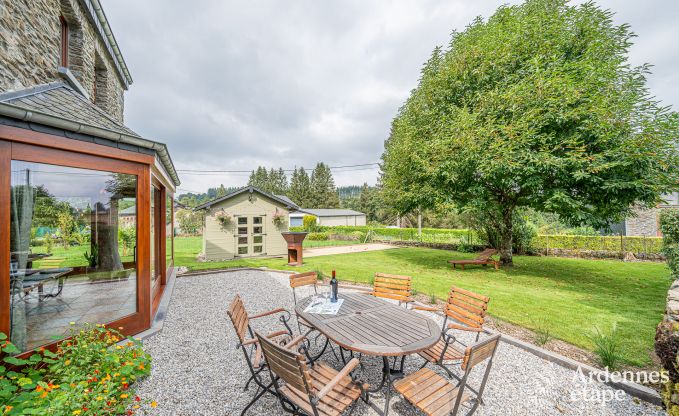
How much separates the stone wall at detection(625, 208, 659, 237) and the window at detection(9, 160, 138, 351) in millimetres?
22563

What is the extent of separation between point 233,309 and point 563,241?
16.1 metres

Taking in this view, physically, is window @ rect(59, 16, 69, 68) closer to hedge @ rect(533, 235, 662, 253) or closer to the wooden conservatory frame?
the wooden conservatory frame

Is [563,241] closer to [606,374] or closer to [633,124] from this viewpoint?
[633,124]

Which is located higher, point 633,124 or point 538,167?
point 633,124

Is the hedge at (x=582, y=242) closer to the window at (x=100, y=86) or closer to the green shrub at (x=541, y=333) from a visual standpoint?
the green shrub at (x=541, y=333)

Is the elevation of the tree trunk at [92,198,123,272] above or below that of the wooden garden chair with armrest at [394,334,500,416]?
above

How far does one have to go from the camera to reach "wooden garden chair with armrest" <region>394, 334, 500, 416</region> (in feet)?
6.65

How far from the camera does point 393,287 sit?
4.58 m

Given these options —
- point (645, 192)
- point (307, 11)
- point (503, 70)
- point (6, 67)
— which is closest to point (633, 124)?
point (645, 192)

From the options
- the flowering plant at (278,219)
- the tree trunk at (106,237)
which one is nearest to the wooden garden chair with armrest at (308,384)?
the tree trunk at (106,237)

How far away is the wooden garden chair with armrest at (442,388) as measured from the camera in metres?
2.03

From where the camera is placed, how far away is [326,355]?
380 centimetres

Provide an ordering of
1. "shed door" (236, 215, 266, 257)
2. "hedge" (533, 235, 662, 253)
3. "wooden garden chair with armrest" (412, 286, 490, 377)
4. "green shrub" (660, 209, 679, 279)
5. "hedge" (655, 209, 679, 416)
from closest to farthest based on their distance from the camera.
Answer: "hedge" (655, 209, 679, 416) < "wooden garden chair with armrest" (412, 286, 490, 377) < "green shrub" (660, 209, 679, 279) < "hedge" (533, 235, 662, 253) < "shed door" (236, 215, 266, 257)

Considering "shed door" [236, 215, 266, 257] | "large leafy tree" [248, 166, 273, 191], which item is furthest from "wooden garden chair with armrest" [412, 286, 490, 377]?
"large leafy tree" [248, 166, 273, 191]
